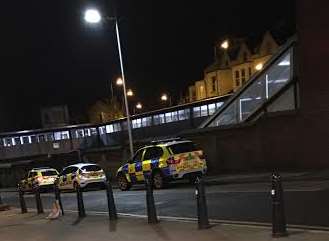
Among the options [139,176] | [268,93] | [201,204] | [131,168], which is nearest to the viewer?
[201,204]

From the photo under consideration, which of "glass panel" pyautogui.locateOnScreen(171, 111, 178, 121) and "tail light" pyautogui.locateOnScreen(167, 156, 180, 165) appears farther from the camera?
"glass panel" pyautogui.locateOnScreen(171, 111, 178, 121)

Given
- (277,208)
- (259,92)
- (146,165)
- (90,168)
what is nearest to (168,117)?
(90,168)

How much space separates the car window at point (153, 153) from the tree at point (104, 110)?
264 feet

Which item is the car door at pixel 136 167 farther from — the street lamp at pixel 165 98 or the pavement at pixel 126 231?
the street lamp at pixel 165 98

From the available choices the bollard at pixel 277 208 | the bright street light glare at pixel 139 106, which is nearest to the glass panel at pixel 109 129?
the bright street light glare at pixel 139 106

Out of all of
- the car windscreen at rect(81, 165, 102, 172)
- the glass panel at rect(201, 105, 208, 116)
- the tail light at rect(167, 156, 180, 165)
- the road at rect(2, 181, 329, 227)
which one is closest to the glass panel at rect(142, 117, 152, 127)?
the glass panel at rect(201, 105, 208, 116)

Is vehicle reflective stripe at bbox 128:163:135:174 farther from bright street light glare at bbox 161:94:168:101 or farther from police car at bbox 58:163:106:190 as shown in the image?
A: bright street light glare at bbox 161:94:168:101

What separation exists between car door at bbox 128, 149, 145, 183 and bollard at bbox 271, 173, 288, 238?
14.4m

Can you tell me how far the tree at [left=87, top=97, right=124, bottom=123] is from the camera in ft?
342

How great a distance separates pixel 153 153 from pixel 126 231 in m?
11.0

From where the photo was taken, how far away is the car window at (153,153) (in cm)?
2122

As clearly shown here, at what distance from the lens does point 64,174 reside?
94.2 ft

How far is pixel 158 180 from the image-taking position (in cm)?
2102

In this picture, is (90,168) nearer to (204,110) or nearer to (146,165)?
(146,165)
